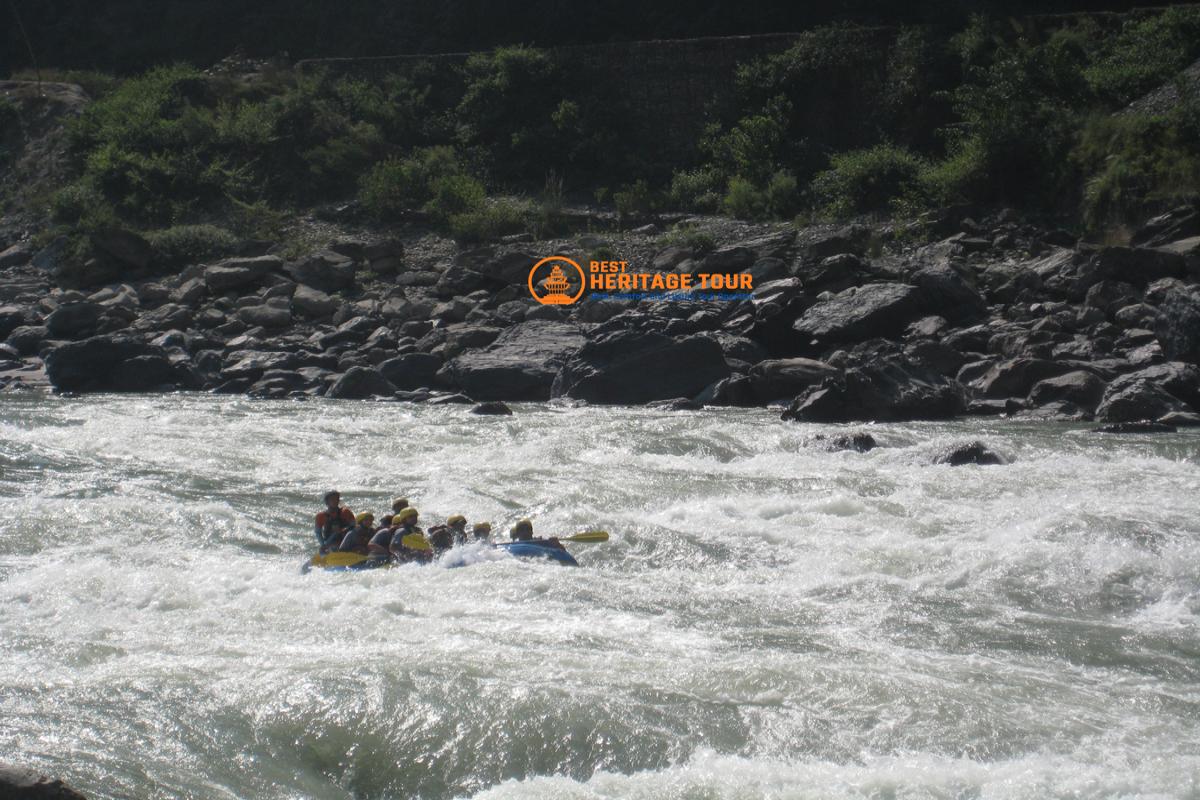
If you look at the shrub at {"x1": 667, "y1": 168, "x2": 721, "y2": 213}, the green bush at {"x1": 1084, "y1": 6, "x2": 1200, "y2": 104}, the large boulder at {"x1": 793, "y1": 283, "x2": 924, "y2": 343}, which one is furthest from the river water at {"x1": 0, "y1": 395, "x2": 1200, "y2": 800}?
the shrub at {"x1": 667, "y1": 168, "x2": 721, "y2": 213}

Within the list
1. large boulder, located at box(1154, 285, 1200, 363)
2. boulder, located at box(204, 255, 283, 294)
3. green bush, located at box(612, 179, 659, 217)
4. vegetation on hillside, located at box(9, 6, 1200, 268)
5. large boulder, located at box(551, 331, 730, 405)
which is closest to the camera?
large boulder, located at box(1154, 285, 1200, 363)

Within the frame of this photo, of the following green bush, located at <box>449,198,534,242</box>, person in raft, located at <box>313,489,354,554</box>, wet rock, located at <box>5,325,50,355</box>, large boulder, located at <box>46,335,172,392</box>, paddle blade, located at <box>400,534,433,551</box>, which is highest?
green bush, located at <box>449,198,534,242</box>

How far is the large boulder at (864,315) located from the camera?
54.6 ft

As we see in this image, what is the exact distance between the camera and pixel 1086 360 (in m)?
15.1

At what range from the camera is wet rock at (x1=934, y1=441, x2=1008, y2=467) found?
37.4ft

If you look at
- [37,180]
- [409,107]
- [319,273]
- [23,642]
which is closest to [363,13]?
[409,107]

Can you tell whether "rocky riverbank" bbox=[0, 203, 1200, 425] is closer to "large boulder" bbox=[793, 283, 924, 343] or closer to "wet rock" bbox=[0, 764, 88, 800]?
"large boulder" bbox=[793, 283, 924, 343]

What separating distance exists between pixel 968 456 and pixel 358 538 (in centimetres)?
582

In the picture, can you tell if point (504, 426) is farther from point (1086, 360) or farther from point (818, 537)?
point (1086, 360)

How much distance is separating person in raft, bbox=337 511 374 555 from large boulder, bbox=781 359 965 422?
645 centimetres

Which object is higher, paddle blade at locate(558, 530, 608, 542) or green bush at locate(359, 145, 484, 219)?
green bush at locate(359, 145, 484, 219)

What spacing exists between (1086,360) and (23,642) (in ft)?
41.2

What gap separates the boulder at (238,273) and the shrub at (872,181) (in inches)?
402

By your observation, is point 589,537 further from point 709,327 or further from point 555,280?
point 555,280
